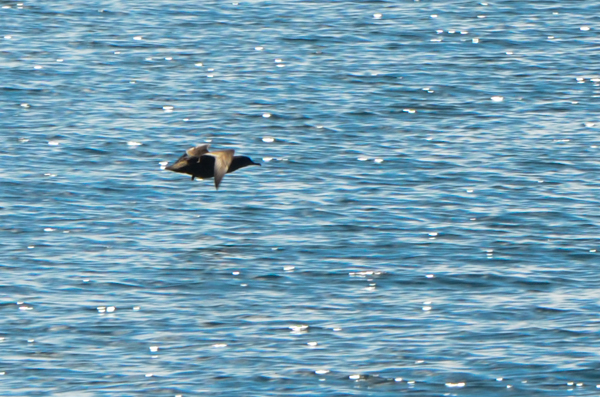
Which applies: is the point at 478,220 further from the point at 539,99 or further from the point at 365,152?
the point at 539,99

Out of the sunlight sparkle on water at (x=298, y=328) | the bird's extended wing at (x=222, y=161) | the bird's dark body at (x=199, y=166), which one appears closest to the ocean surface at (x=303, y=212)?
the sunlight sparkle on water at (x=298, y=328)

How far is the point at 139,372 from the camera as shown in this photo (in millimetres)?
22672

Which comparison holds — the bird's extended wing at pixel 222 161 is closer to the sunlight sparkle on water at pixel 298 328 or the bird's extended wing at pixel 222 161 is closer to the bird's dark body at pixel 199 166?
the bird's dark body at pixel 199 166

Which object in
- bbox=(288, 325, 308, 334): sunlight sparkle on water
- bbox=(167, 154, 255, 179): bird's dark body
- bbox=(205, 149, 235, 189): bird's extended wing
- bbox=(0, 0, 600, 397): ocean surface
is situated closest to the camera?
bbox=(0, 0, 600, 397): ocean surface

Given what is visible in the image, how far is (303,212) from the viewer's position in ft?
103

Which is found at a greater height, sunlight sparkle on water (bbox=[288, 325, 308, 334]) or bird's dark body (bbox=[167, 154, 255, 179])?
bird's dark body (bbox=[167, 154, 255, 179])

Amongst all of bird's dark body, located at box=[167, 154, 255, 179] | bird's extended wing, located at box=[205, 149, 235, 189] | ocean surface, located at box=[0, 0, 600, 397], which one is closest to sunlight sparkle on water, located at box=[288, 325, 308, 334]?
ocean surface, located at box=[0, 0, 600, 397]

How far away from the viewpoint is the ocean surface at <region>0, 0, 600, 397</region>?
76.1 ft

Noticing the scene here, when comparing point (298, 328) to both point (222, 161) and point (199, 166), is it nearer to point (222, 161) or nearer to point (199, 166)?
point (222, 161)

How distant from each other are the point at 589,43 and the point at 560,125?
43.8 feet

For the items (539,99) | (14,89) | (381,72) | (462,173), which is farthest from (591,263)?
(14,89)

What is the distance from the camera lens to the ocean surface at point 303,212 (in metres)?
23.2

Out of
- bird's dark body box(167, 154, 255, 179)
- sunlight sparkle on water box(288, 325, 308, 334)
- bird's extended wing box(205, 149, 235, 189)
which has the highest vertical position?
bird's extended wing box(205, 149, 235, 189)

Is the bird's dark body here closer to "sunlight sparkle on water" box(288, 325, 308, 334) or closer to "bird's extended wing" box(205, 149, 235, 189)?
"bird's extended wing" box(205, 149, 235, 189)
